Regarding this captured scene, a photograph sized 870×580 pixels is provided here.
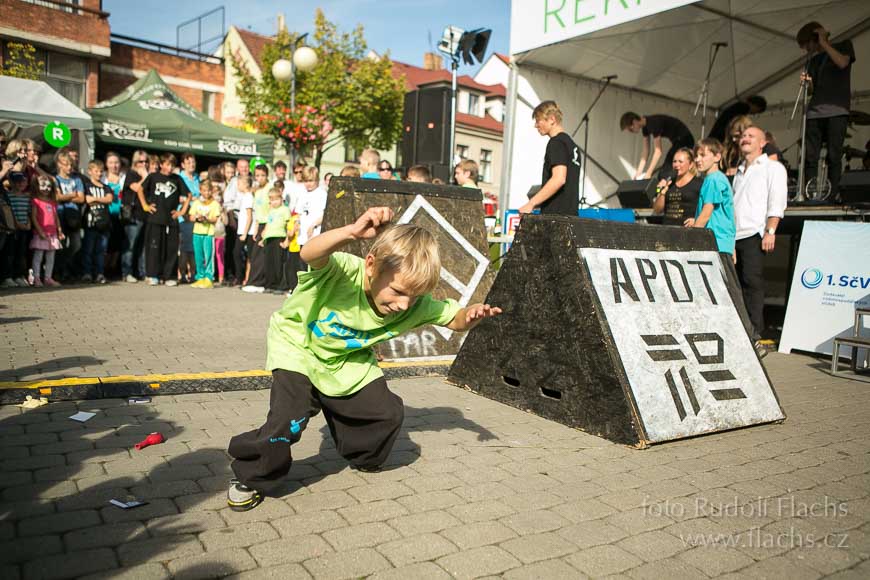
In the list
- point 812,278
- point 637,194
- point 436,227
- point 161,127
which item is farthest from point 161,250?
point 812,278

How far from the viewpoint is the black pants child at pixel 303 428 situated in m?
2.95

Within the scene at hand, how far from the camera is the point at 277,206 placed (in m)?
12.0

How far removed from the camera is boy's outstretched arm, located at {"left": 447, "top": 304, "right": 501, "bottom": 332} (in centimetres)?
313

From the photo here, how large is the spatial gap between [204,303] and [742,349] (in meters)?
7.70

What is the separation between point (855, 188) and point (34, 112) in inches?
634

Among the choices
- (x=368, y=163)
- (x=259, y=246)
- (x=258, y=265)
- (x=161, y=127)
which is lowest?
(x=258, y=265)

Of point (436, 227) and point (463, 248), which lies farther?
point (463, 248)

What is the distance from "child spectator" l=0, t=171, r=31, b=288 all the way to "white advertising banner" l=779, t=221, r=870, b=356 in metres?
10.7

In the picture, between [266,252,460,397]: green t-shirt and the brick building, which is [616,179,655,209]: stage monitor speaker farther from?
the brick building

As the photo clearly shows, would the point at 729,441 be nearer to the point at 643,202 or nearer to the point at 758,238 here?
the point at 758,238

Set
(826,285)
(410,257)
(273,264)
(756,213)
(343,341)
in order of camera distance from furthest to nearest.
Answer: (273,264), (826,285), (756,213), (343,341), (410,257)

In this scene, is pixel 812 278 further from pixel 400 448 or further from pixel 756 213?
pixel 400 448

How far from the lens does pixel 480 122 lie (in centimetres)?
4947

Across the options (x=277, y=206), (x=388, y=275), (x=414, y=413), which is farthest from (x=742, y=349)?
(x=277, y=206)
